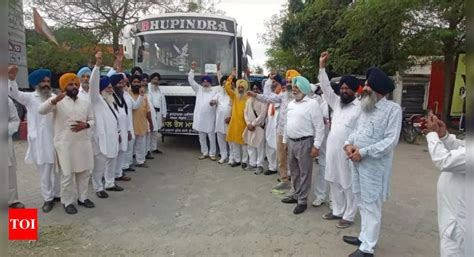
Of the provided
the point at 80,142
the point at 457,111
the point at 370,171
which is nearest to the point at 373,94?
the point at 370,171

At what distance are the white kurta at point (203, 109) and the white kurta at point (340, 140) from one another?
3835 millimetres

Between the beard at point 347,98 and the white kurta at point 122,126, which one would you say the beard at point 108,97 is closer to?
the white kurta at point 122,126

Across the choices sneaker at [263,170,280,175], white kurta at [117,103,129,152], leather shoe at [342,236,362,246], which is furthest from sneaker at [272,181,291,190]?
white kurta at [117,103,129,152]

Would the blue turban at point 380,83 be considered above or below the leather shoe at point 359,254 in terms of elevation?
above

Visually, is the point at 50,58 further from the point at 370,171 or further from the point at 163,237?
the point at 370,171

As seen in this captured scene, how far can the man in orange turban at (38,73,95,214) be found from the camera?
4680mm

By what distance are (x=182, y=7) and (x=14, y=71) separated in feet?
56.6

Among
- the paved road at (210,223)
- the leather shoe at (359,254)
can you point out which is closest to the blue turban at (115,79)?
the paved road at (210,223)

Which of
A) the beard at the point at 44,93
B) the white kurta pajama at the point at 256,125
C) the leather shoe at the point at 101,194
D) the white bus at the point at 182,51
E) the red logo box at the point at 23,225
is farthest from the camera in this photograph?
the white bus at the point at 182,51

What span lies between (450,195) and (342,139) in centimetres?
178

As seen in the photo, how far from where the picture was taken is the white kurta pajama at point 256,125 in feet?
22.9

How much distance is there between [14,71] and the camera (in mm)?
4113

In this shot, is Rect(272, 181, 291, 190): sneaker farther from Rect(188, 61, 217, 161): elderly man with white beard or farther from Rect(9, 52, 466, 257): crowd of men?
Rect(188, 61, 217, 161): elderly man with white beard

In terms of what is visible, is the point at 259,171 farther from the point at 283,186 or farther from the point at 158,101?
the point at 158,101
